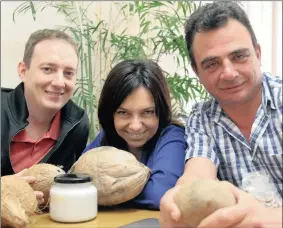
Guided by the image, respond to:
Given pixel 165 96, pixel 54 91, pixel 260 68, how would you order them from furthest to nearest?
pixel 54 91, pixel 165 96, pixel 260 68

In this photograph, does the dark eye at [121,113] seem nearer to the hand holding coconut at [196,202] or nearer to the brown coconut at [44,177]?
the brown coconut at [44,177]

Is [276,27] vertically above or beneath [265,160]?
above

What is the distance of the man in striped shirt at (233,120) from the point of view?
0.39 meters

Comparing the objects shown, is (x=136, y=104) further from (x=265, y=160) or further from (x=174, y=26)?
(x=174, y=26)

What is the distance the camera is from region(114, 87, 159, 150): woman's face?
0.80m

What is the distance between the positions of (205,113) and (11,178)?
38 cm

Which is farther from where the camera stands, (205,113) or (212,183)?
(205,113)

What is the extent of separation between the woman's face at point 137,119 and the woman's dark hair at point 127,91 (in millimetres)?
12

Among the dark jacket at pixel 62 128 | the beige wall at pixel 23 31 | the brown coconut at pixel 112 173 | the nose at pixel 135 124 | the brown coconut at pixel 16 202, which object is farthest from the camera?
the beige wall at pixel 23 31

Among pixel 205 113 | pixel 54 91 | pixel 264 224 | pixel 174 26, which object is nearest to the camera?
pixel 264 224

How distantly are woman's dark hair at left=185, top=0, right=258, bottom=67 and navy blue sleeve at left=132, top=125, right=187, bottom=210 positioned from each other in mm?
193

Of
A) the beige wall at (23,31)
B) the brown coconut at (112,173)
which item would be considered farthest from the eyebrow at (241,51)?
the beige wall at (23,31)

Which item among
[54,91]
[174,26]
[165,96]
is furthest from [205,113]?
[174,26]

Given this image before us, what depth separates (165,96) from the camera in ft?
2.77
